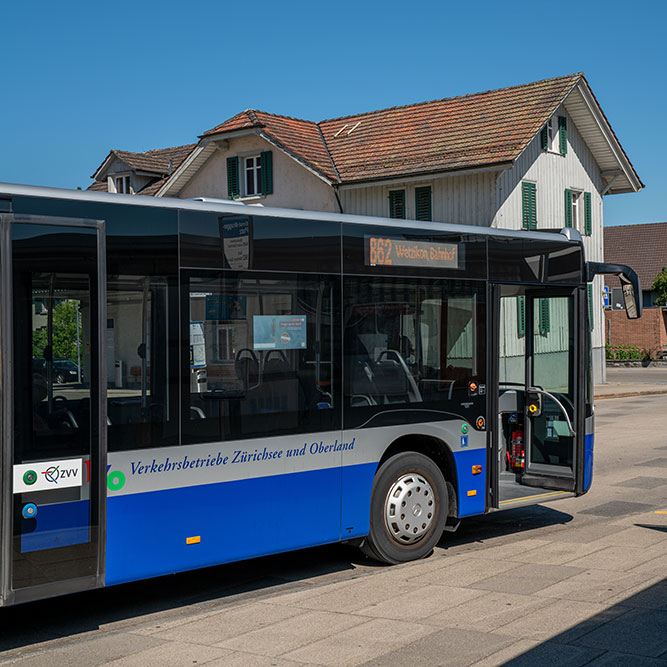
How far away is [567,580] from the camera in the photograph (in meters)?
7.67

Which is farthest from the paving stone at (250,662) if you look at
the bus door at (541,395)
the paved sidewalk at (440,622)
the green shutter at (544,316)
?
the green shutter at (544,316)

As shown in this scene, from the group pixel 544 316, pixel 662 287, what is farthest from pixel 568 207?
pixel 662 287

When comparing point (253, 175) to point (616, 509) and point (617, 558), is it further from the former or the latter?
point (617, 558)

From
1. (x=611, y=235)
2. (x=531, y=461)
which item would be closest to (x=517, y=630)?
(x=531, y=461)

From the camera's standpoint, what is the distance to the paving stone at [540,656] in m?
5.59

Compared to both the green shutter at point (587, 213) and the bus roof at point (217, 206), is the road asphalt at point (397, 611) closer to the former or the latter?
the bus roof at point (217, 206)

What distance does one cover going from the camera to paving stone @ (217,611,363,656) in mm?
6102

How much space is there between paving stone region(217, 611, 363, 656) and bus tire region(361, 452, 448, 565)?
4.96ft

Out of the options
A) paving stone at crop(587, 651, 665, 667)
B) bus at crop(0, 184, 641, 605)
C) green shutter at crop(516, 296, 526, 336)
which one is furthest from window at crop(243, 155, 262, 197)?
paving stone at crop(587, 651, 665, 667)

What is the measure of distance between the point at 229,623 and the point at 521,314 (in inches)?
188

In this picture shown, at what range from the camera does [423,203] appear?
31.9m

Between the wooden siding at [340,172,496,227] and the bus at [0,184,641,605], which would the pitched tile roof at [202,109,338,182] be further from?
the bus at [0,184,641,605]

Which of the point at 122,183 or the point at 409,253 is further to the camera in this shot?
the point at 122,183

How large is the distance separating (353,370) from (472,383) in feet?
4.74
